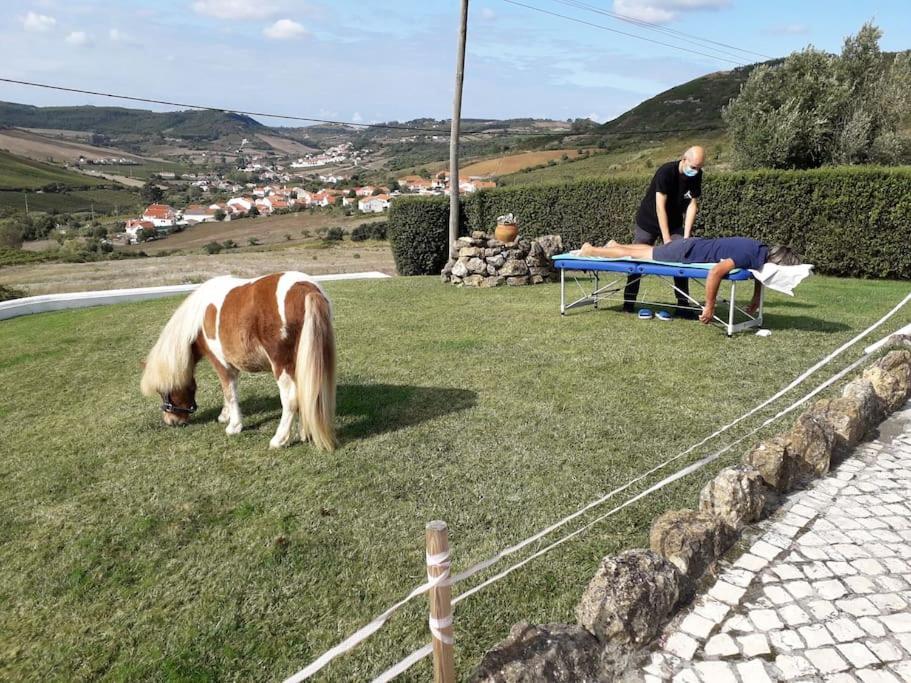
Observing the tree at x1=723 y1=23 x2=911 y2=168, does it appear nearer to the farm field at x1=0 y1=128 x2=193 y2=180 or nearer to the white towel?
the white towel

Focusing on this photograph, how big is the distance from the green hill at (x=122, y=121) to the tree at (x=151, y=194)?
7455 cm

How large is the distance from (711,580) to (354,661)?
1.62 meters

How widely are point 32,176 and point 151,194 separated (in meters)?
18.6

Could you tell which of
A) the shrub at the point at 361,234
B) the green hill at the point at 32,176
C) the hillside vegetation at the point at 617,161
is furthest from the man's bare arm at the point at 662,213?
the green hill at the point at 32,176

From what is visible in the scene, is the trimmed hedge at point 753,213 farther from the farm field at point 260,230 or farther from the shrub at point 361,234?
the farm field at point 260,230

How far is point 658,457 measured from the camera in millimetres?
3951

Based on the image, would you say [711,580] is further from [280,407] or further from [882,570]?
[280,407]

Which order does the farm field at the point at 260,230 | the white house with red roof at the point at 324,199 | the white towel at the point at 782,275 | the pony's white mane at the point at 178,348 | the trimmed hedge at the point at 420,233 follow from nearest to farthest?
the pony's white mane at the point at 178,348
the white towel at the point at 782,275
the trimmed hedge at the point at 420,233
the farm field at the point at 260,230
the white house with red roof at the point at 324,199

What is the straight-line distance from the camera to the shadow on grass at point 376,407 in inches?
184

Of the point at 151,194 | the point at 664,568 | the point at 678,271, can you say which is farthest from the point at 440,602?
the point at 151,194

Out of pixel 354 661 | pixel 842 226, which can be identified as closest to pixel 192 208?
pixel 842 226

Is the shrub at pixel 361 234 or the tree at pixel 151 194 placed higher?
the shrub at pixel 361 234

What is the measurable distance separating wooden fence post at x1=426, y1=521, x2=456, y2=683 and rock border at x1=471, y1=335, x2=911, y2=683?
0.42 ft

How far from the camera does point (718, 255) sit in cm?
680
